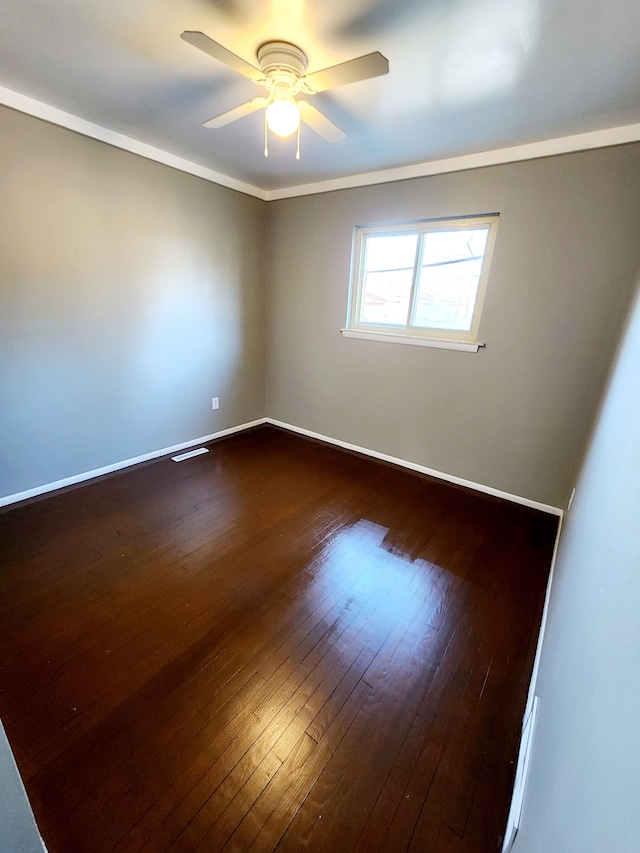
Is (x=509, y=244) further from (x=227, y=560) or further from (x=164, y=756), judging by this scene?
(x=164, y=756)

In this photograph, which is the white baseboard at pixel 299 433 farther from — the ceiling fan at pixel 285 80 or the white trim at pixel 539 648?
the ceiling fan at pixel 285 80

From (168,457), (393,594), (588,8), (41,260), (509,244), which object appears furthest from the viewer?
(168,457)

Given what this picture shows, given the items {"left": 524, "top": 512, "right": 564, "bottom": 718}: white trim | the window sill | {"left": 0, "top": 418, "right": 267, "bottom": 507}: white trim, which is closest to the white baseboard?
{"left": 0, "top": 418, "right": 267, "bottom": 507}: white trim

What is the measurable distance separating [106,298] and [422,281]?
2.52 metres

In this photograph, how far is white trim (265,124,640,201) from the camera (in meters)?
2.05

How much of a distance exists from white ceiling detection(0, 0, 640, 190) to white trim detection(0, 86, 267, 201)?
1.5 inches

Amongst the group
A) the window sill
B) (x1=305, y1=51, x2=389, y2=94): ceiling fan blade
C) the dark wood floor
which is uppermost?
(x1=305, y1=51, x2=389, y2=94): ceiling fan blade

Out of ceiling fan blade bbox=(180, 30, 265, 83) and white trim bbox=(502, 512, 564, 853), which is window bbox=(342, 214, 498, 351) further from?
white trim bbox=(502, 512, 564, 853)

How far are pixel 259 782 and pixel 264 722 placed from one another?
171 millimetres

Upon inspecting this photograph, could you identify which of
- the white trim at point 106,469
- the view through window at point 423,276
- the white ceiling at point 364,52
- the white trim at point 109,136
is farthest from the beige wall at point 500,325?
the white trim at point 106,469

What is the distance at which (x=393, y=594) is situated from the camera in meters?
1.91

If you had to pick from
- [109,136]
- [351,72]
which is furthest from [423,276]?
[109,136]

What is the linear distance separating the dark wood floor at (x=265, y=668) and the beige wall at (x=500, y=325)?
1.93ft

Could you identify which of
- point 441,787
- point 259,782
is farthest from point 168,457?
point 441,787
